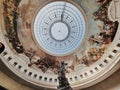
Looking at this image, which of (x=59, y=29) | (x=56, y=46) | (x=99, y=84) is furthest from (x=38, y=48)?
(x=99, y=84)

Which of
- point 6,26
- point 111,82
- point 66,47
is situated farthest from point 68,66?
point 6,26

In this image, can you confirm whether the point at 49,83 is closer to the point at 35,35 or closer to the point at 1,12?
the point at 35,35

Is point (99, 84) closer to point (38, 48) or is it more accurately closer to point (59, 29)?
point (38, 48)

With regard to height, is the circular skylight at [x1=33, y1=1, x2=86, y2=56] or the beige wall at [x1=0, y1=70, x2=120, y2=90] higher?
the circular skylight at [x1=33, y1=1, x2=86, y2=56]

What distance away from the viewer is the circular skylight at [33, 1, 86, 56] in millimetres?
13773

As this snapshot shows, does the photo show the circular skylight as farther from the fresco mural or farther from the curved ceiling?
the fresco mural

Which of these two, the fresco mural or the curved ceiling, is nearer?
the curved ceiling

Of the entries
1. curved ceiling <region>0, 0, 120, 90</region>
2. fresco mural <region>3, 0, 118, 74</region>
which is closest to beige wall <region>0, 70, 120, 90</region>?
curved ceiling <region>0, 0, 120, 90</region>

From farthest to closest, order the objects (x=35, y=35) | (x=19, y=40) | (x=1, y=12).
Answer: (x=35, y=35) → (x=19, y=40) → (x=1, y=12)

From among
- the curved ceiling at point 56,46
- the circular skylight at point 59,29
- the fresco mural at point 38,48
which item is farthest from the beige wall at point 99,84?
the circular skylight at point 59,29

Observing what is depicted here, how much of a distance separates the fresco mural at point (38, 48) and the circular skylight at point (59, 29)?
1.62 ft

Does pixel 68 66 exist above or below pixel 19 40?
below

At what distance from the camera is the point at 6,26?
1216cm

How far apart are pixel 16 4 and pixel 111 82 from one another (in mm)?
5735
